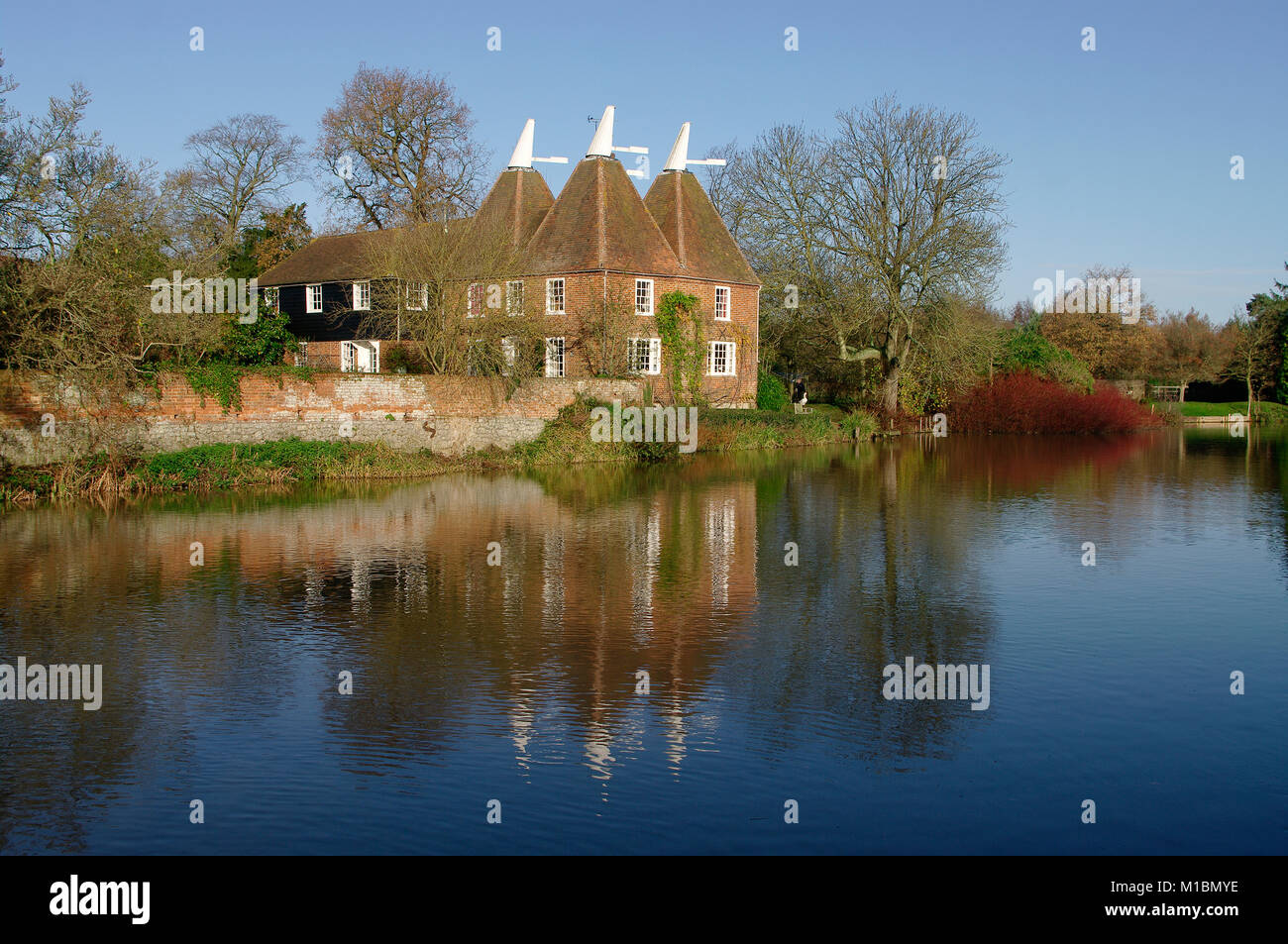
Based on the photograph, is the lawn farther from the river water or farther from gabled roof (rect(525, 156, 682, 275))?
the river water

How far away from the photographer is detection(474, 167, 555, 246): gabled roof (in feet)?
141

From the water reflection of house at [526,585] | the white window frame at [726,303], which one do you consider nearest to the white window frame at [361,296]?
the white window frame at [726,303]

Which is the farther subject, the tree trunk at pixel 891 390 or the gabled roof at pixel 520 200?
the tree trunk at pixel 891 390

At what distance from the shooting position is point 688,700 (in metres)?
9.00

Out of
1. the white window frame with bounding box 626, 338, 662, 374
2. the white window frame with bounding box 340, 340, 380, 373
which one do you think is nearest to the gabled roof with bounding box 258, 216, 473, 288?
the white window frame with bounding box 340, 340, 380, 373

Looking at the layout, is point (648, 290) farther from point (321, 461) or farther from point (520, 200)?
point (321, 461)

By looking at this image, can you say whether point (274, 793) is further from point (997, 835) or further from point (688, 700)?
point (997, 835)

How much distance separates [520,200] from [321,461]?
20.6 metres

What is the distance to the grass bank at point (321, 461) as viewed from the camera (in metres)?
22.4

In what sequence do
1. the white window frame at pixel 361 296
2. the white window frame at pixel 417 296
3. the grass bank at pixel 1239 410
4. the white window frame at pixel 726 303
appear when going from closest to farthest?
the white window frame at pixel 417 296 < the white window frame at pixel 726 303 < the white window frame at pixel 361 296 < the grass bank at pixel 1239 410

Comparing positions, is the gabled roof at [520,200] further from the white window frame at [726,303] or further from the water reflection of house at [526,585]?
the water reflection of house at [526,585]

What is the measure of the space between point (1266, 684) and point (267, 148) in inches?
2495

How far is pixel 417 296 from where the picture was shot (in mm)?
31766

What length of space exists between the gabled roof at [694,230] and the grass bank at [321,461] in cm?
742
